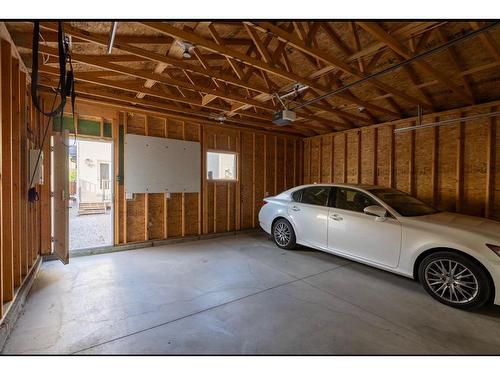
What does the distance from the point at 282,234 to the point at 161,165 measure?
9.77ft

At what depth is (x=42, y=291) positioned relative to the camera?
281 centimetres

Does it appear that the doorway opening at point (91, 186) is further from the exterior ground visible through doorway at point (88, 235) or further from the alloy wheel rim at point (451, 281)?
the alloy wheel rim at point (451, 281)

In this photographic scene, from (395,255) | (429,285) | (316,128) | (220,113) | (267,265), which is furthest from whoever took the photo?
(316,128)

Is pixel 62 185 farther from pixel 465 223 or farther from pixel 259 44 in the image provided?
pixel 465 223

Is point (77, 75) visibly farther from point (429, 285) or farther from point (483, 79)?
point (483, 79)

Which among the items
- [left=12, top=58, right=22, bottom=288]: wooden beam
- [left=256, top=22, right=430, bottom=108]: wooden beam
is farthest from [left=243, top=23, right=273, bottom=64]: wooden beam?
[left=12, top=58, right=22, bottom=288]: wooden beam

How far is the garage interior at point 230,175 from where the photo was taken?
2107 millimetres

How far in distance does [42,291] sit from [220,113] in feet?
13.7

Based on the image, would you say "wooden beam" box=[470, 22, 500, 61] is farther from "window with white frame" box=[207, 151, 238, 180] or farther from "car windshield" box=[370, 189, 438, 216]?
"window with white frame" box=[207, 151, 238, 180]

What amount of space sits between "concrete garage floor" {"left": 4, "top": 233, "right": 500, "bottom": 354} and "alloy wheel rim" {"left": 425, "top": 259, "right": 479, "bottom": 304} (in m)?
0.16

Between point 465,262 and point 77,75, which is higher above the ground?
point 77,75

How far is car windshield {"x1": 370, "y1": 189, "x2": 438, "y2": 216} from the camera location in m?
3.17
